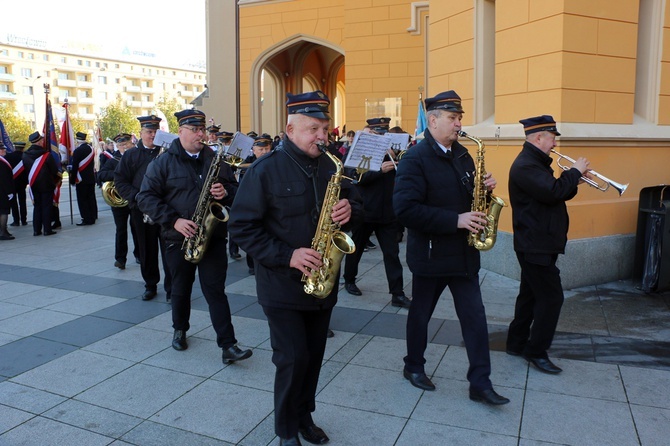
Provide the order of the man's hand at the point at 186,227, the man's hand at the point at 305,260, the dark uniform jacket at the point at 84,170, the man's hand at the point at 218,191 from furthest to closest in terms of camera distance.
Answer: the dark uniform jacket at the point at 84,170 → the man's hand at the point at 218,191 → the man's hand at the point at 186,227 → the man's hand at the point at 305,260

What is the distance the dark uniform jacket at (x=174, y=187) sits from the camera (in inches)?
196

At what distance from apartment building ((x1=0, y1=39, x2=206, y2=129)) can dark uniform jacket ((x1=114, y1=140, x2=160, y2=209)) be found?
74944mm

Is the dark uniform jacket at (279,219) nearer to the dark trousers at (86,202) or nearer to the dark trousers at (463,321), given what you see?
the dark trousers at (463,321)

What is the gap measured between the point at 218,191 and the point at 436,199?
1932mm

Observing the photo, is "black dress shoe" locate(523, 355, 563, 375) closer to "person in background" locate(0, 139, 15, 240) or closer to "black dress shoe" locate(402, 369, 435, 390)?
"black dress shoe" locate(402, 369, 435, 390)

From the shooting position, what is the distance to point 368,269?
8453mm

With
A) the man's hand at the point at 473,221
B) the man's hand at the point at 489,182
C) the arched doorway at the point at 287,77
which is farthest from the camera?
the arched doorway at the point at 287,77

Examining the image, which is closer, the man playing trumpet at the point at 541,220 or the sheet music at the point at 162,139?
the man playing trumpet at the point at 541,220

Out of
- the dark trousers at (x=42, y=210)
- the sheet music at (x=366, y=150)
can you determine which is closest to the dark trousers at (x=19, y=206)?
the dark trousers at (x=42, y=210)

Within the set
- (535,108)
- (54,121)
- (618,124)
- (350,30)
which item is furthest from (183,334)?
(350,30)

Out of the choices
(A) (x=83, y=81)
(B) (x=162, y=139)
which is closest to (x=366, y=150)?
(B) (x=162, y=139)

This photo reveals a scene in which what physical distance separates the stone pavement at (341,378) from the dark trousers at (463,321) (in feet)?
0.72

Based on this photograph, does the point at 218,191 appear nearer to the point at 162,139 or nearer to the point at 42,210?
the point at 162,139

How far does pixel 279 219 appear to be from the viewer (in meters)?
3.26
